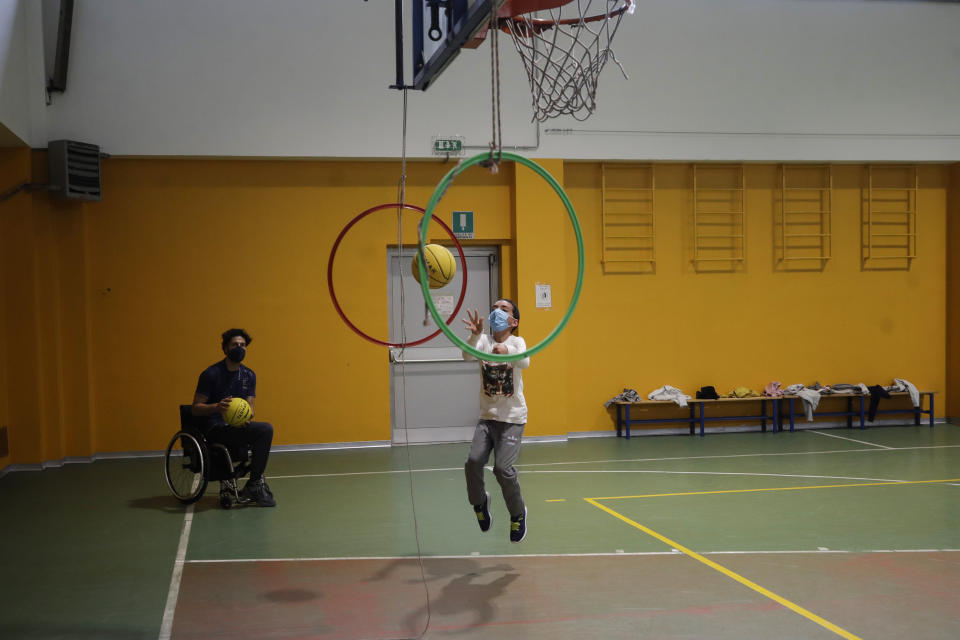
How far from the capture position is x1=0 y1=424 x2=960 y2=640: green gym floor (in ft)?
14.7

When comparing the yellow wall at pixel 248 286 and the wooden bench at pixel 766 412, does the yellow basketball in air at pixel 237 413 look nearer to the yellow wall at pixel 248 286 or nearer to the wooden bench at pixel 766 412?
the yellow wall at pixel 248 286

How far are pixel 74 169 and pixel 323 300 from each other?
3.10 m

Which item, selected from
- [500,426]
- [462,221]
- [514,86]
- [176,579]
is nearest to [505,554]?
[500,426]

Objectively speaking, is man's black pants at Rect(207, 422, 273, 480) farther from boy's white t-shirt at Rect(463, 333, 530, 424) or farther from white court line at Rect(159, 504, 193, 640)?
boy's white t-shirt at Rect(463, 333, 530, 424)

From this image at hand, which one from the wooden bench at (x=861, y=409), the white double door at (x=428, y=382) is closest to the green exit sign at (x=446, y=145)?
the white double door at (x=428, y=382)

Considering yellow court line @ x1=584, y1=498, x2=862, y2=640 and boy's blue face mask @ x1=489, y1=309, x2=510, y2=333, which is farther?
boy's blue face mask @ x1=489, y1=309, x2=510, y2=333

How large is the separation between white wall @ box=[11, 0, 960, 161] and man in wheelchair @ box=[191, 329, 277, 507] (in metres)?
3.54

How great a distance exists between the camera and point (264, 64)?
10.2 meters

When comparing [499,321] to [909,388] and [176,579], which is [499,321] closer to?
[176,579]

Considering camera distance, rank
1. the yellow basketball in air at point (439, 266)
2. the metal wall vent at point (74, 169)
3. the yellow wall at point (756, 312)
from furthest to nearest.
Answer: the yellow wall at point (756, 312), the metal wall vent at point (74, 169), the yellow basketball in air at point (439, 266)

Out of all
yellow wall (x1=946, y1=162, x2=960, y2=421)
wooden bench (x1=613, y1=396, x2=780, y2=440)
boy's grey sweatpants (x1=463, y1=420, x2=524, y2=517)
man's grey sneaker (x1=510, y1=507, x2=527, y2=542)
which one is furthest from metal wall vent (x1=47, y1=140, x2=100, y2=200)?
yellow wall (x1=946, y1=162, x2=960, y2=421)

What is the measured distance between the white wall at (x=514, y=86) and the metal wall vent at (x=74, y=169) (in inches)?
10.8

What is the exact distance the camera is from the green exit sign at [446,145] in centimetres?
1047

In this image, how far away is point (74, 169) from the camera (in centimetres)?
959
